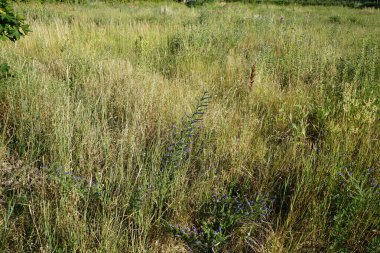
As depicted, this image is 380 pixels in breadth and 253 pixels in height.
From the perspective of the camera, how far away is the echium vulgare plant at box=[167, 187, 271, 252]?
4.67 feet

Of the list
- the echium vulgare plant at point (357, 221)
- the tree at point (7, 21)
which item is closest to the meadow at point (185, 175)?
the echium vulgare plant at point (357, 221)

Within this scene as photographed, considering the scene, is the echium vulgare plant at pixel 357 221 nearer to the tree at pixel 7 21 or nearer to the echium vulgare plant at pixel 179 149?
the echium vulgare plant at pixel 179 149

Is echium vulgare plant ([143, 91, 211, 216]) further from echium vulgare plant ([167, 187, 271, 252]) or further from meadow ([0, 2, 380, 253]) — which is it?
echium vulgare plant ([167, 187, 271, 252])

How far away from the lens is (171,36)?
18.0 ft

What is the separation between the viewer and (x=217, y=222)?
1575 millimetres

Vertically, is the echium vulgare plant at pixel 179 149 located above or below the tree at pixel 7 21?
below

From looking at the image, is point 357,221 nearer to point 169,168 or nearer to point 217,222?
point 217,222

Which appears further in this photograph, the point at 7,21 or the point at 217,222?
the point at 7,21

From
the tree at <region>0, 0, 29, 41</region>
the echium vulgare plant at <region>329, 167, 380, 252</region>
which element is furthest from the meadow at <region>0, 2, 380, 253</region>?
the tree at <region>0, 0, 29, 41</region>

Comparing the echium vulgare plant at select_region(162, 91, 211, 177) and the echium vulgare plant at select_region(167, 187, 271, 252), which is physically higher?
the echium vulgare plant at select_region(162, 91, 211, 177)

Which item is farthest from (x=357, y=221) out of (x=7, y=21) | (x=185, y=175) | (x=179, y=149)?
(x=7, y=21)

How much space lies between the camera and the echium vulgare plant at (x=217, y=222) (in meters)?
1.42

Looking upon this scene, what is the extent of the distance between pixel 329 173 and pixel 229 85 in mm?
1891

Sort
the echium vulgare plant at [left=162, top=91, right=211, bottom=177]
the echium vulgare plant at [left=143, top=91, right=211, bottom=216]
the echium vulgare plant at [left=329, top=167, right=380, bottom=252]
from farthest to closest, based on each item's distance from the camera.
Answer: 1. the echium vulgare plant at [left=162, top=91, right=211, bottom=177]
2. the echium vulgare plant at [left=143, top=91, right=211, bottom=216]
3. the echium vulgare plant at [left=329, top=167, right=380, bottom=252]
